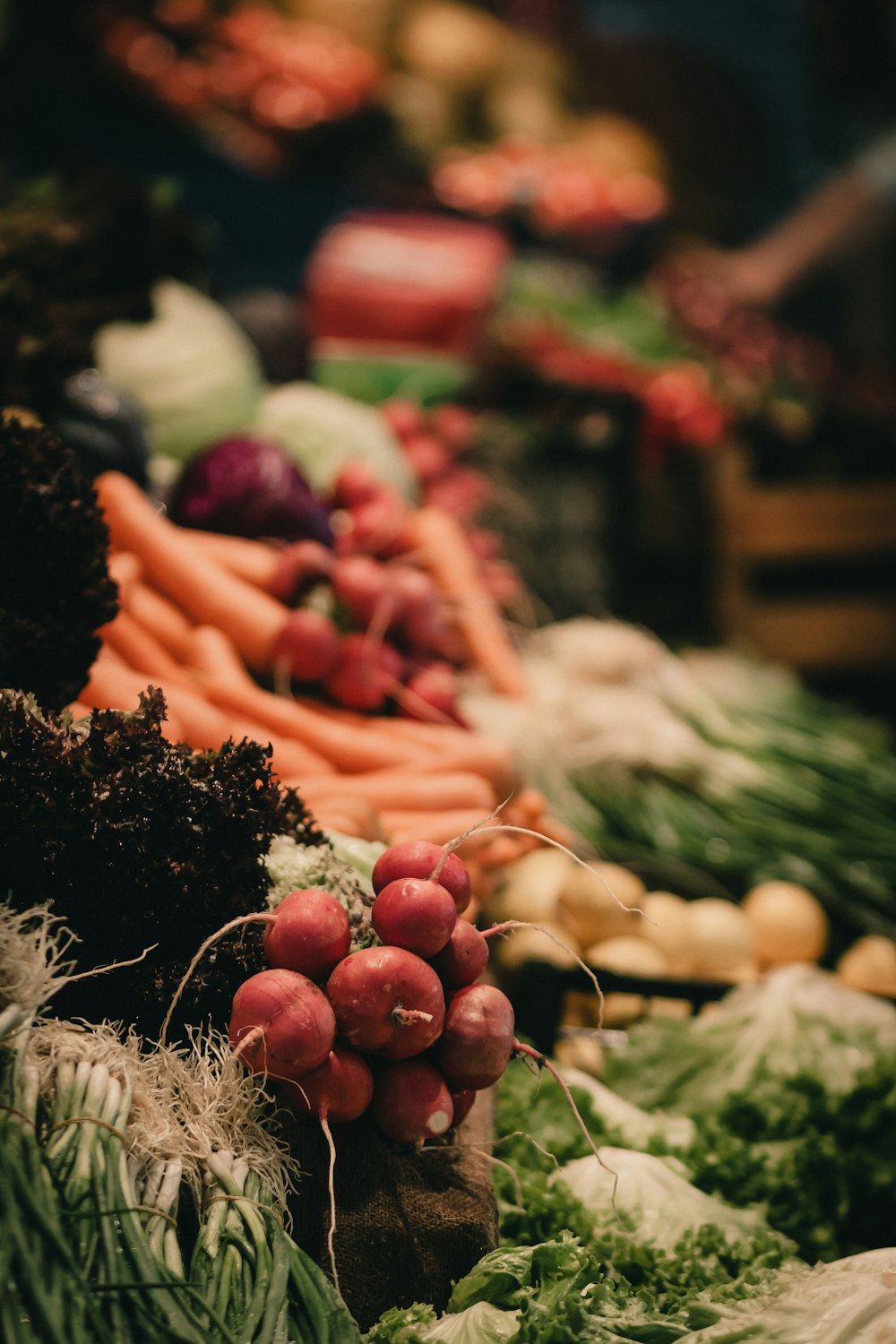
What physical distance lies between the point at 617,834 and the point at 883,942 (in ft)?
2.43

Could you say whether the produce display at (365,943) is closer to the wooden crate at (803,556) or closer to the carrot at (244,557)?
the carrot at (244,557)

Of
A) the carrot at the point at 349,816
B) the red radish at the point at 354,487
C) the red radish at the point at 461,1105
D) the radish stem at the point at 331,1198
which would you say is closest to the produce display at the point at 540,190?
the red radish at the point at 354,487

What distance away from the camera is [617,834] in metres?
2.99

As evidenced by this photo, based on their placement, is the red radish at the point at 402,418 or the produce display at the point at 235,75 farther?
the produce display at the point at 235,75

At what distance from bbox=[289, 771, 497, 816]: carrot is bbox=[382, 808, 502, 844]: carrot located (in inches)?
0.5

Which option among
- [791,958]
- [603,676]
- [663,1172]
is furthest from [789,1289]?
[603,676]

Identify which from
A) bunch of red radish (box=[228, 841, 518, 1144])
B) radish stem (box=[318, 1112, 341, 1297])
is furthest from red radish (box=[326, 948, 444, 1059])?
radish stem (box=[318, 1112, 341, 1297])

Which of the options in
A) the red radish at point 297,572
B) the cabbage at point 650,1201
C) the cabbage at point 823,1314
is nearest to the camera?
the cabbage at point 823,1314

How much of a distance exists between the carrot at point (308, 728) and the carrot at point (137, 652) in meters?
0.06

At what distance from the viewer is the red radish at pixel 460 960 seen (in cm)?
144

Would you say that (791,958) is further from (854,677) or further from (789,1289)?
(854,677)

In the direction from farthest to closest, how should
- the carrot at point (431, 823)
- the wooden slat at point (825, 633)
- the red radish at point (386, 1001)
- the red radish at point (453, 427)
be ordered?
the wooden slat at point (825, 633)
the red radish at point (453, 427)
the carrot at point (431, 823)
the red radish at point (386, 1001)

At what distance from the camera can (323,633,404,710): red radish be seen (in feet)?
7.74

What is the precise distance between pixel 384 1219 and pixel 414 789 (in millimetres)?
967
